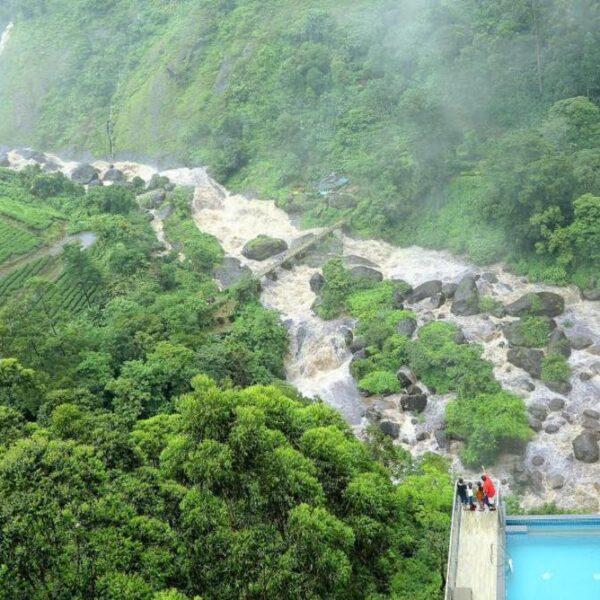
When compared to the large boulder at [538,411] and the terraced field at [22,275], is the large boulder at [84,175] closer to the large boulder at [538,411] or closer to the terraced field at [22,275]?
the terraced field at [22,275]

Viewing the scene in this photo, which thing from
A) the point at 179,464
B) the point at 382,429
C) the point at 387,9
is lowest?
the point at 382,429

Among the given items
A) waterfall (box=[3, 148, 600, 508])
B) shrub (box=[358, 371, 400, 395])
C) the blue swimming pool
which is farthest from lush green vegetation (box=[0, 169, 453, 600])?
shrub (box=[358, 371, 400, 395])

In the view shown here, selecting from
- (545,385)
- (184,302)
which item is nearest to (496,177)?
(545,385)

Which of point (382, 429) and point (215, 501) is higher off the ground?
point (215, 501)

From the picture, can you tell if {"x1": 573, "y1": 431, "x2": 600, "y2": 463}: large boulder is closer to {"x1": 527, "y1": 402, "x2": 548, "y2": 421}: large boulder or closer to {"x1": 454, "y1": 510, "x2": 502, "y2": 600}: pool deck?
{"x1": 527, "y1": 402, "x2": 548, "y2": 421}: large boulder

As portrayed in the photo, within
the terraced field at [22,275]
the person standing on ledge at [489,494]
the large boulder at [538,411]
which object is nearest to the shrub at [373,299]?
the large boulder at [538,411]

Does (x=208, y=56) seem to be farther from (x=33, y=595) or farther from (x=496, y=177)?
(x=33, y=595)
